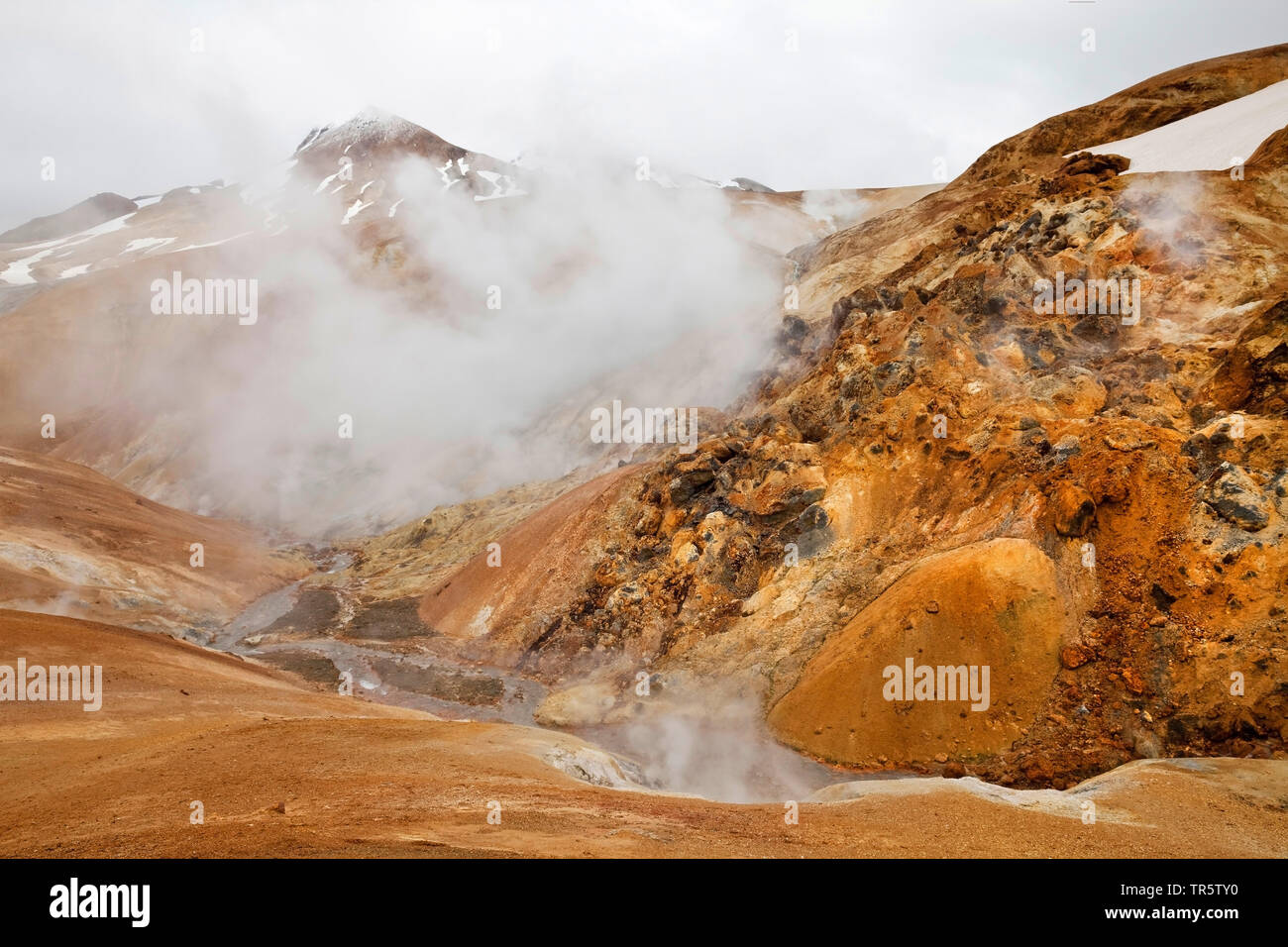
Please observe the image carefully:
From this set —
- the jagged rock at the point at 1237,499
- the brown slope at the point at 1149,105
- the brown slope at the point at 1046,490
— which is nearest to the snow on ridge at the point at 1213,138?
the brown slope at the point at 1046,490

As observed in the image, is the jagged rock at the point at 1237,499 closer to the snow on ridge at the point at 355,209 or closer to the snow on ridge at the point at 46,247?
the snow on ridge at the point at 355,209

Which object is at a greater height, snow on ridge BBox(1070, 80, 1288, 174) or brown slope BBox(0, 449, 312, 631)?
snow on ridge BBox(1070, 80, 1288, 174)

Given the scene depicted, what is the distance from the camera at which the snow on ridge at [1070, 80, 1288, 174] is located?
33906 millimetres

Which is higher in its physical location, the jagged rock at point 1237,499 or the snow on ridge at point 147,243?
the snow on ridge at point 147,243

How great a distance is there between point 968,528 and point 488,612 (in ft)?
74.0

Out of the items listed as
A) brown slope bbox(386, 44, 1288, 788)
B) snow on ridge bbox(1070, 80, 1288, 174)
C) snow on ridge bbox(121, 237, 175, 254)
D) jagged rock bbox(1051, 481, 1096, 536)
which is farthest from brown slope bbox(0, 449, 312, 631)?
snow on ridge bbox(121, 237, 175, 254)

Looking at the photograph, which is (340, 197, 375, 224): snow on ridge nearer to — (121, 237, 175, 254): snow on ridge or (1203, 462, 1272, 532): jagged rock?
(121, 237, 175, 254): snow on ridge

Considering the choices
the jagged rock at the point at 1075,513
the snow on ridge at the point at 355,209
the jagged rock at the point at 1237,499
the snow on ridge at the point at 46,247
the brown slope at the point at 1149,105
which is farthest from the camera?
the snow on ridge at the point at 355,209

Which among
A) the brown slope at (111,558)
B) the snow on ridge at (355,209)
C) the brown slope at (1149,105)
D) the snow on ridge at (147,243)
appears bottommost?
the brown slope at (111,558)

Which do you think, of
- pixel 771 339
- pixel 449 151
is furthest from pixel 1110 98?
pixel 449 151

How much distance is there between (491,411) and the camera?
254 feet

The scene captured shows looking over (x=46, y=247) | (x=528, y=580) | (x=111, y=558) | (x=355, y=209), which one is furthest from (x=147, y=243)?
(x=528, y=580)

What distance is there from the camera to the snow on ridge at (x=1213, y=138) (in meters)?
33.9
